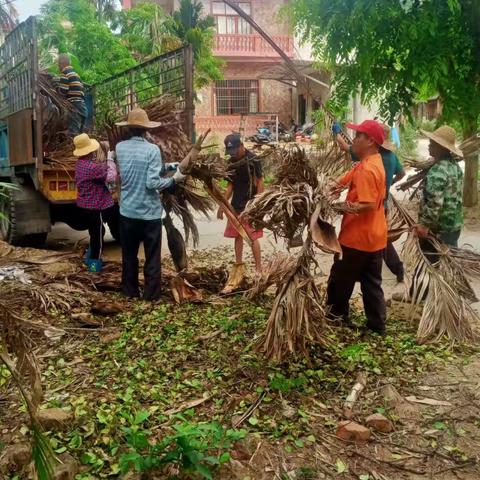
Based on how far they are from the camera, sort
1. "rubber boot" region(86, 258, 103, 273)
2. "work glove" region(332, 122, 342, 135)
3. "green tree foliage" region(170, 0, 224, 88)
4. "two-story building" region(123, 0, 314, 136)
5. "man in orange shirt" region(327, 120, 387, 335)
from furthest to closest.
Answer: "two-story building" region(123, 0, 314, 136) < "green tree foliage" region(170, 0, 224, 88) < "rubber boot" region(86, 258, 103, 273) < "work glove" region(332, 122, 342, 135) < "man in orange shirt" region(327, 120, 387, 335)

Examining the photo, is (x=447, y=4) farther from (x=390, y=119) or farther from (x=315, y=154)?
(x=315, y=154)

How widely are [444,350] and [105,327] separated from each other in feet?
8.50

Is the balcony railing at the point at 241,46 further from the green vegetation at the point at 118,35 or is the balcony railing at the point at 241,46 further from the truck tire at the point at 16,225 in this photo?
the truck tire at the point at 16,225

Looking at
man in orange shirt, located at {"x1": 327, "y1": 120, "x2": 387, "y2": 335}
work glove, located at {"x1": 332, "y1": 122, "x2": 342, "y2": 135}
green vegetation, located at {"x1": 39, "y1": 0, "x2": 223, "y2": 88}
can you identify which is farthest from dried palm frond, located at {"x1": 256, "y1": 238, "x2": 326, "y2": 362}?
green vegetation, located at {"x1": 39, "y1": 0, "x2": 223, "y2": 88}

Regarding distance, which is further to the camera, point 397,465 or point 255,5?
point 255,5

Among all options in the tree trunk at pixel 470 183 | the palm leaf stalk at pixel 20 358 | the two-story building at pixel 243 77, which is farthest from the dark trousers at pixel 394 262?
the two-story building at pixel 243 77

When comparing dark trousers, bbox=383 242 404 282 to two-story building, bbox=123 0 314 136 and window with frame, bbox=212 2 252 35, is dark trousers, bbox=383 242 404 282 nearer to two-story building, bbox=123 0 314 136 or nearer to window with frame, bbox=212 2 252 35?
two-story building, bbox=123 0 314 136

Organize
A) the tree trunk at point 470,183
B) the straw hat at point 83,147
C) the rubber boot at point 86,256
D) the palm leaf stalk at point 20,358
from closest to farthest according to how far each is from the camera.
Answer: the palm leaf stalk at point 20,358
the straw hat at point 83,147
the rubber boot at point 86,256
the tree trunk at point 470,183

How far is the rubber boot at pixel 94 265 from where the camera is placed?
5.92m

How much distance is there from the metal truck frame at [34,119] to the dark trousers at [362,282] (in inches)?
105

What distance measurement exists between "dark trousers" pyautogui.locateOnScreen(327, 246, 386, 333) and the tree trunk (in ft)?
20.1

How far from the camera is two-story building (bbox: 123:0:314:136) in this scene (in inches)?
805

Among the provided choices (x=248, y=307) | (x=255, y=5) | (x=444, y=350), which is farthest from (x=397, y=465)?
(x=255, y=5)

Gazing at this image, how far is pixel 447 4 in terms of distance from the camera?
4.50 metres
